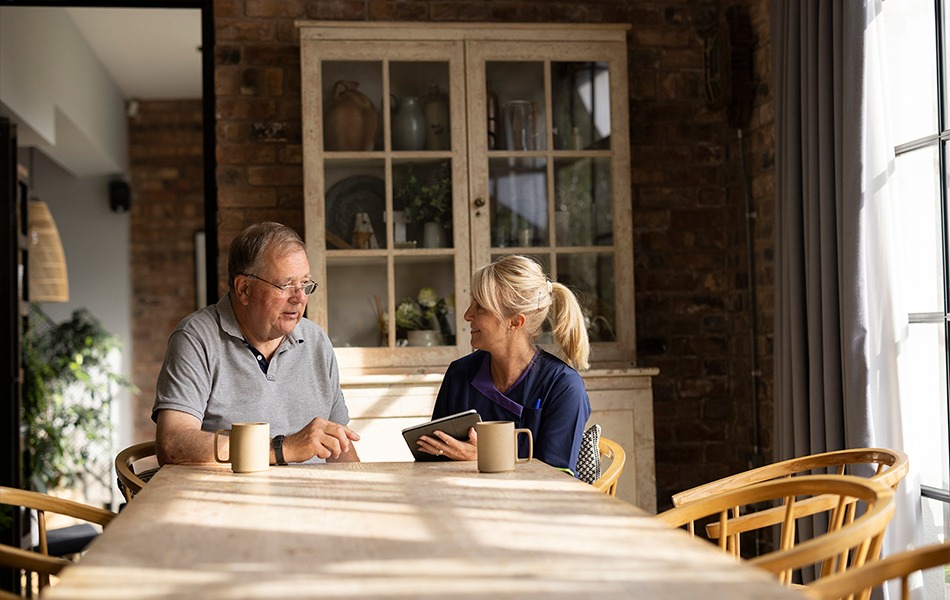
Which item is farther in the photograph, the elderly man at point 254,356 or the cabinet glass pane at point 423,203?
the cabinet glass pane at point 423,203

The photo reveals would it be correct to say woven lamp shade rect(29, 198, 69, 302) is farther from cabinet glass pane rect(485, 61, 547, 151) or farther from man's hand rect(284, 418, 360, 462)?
man's hand rect(284, 418, 360, 462)

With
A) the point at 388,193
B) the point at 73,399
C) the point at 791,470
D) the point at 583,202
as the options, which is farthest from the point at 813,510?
the point at 73,399

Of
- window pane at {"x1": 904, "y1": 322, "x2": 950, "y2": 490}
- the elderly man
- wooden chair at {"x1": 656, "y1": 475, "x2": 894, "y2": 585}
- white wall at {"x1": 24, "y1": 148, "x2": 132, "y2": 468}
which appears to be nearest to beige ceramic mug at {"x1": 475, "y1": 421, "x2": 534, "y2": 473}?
wooden chair at {"x1": 656, "y1": 475, "x2": 894, "y2": 585}

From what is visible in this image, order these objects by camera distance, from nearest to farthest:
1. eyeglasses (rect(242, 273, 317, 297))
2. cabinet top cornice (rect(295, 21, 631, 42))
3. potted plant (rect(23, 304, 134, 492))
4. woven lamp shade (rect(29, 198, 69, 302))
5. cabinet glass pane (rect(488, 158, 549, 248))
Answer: eyeglasses (rect(242, 273, 317, 297)) < cabinet top cornice (rect(295, 21, 631, 42)) < cabinet glass pane (rect(488, 158, 549, 248)) < potted plant (rect(23, 304, 134, 492)) < woven lamp shade (rect(29, 198, 69, 302))

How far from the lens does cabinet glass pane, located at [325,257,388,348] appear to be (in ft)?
12.0

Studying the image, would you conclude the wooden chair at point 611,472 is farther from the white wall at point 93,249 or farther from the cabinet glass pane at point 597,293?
the white wall at point 93,249

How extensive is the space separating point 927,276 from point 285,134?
2372mm

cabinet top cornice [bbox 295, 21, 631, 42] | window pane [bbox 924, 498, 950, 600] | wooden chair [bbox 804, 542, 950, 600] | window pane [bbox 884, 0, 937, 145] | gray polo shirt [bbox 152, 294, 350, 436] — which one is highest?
cabinet top cornice [bbox 295, 21, 631, 42]

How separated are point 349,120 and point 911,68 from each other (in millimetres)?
1890

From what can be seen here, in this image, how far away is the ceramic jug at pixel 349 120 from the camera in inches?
145

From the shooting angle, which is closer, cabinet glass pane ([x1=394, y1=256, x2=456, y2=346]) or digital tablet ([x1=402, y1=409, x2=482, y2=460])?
digital tablet ([x1=402, y1=409, x2=482, y2=460])

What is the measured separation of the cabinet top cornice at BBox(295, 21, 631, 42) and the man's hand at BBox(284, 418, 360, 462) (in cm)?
188

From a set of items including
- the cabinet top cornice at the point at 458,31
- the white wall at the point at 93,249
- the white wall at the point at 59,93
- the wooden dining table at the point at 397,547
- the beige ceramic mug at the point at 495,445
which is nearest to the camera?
A: the wooden dining table at the point at 397,547

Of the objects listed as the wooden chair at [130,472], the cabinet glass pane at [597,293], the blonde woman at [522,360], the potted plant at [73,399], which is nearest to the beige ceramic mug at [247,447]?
the wooden chair at [130,472]
